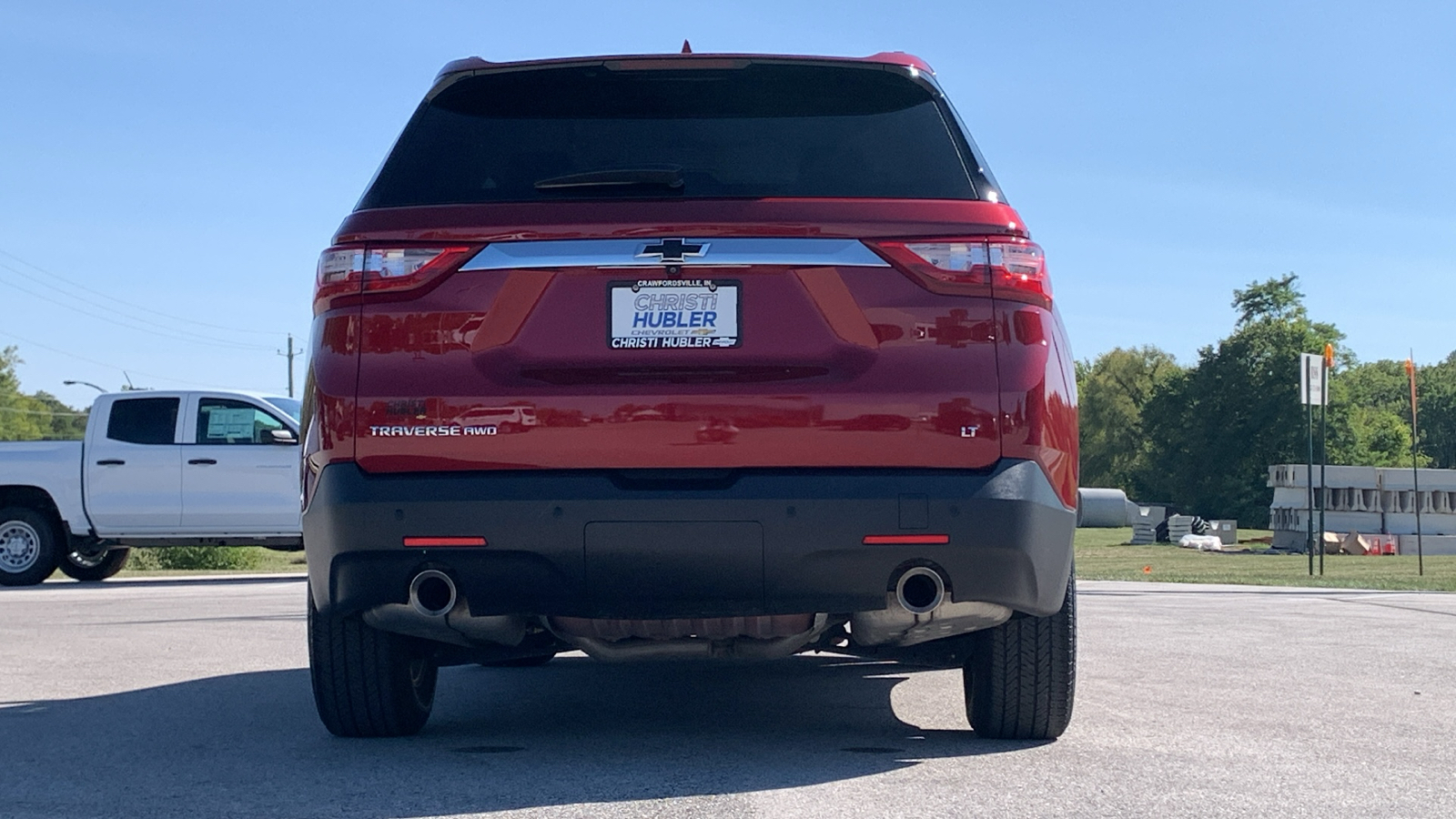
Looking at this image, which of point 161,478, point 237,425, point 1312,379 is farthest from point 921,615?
point 1312,379

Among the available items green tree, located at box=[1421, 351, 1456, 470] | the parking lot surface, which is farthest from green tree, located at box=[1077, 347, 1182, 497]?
the parking lot surface

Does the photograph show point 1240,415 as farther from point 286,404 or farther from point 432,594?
point 432,594

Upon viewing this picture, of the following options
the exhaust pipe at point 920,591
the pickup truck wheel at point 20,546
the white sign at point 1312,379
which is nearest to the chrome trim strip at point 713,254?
the exhaust pipe at point 920,591

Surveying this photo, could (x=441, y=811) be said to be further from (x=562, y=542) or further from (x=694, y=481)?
(x=694, y=481)

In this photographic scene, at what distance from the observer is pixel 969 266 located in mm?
4176

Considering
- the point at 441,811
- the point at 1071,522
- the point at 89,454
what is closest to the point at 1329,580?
the point at 89,454

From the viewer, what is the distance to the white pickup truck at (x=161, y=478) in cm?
1661

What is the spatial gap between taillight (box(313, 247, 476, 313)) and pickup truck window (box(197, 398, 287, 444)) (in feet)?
42.4

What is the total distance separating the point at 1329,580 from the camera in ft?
61.8

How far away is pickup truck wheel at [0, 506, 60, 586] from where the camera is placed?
54.7ft

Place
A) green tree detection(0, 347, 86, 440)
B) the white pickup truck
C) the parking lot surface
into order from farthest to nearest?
green tree detection(0, 347, 86, 440) < the white pickup truck < the parking lot surface

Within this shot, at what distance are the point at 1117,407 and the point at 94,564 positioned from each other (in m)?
94.1

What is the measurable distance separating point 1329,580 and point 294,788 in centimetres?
1683

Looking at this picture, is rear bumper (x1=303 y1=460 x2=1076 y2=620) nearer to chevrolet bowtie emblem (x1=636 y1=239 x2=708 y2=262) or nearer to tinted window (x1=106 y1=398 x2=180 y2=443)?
chevrolet bowtie emblem (x1=636 y1=239 x2=708 y2=262)
